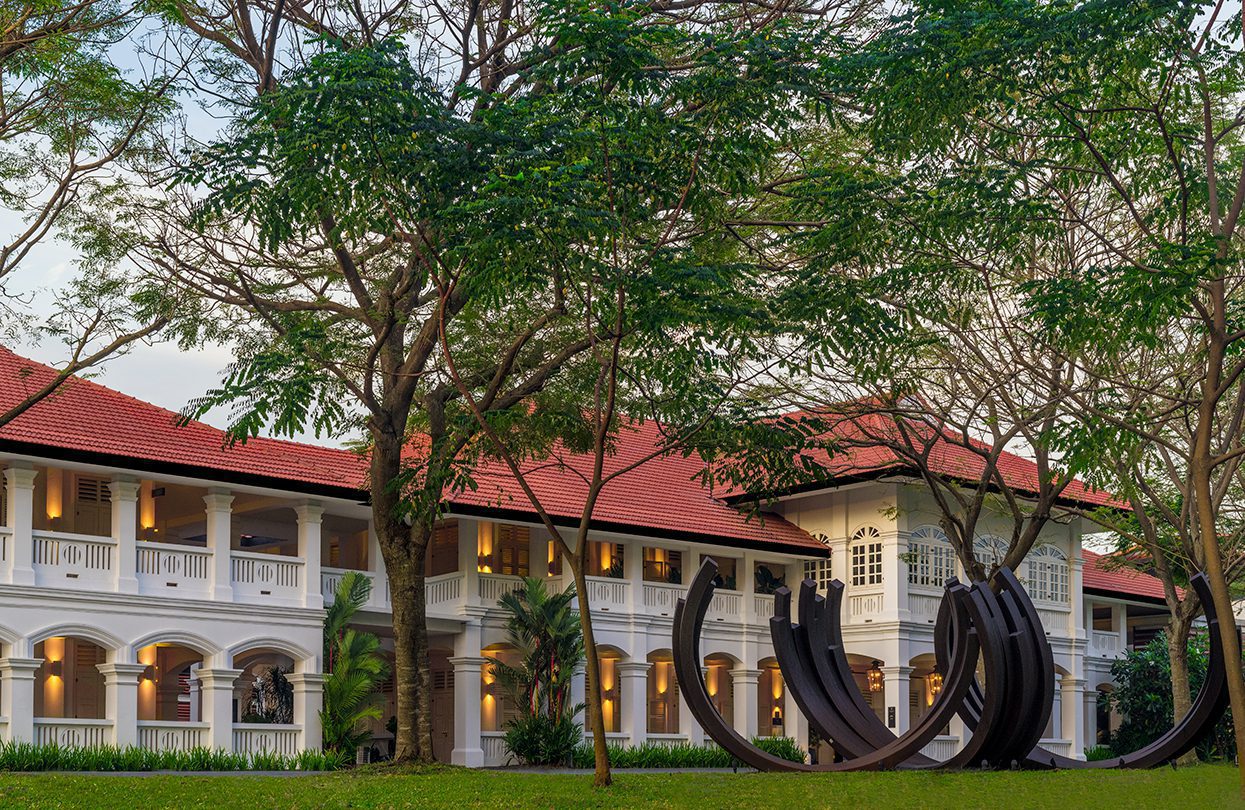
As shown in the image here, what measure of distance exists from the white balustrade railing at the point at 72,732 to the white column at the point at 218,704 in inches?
69.2

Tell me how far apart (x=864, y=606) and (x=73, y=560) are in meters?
18.1

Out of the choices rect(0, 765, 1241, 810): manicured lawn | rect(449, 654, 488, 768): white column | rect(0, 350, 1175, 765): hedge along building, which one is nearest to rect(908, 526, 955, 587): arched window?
rect(0, 350, 1175, 765): hedge along building

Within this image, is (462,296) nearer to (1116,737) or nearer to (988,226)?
(988,226)

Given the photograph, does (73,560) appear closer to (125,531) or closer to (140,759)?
(125,531)

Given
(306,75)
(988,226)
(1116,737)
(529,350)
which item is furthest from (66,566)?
(1116,737)

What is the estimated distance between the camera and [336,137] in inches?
588

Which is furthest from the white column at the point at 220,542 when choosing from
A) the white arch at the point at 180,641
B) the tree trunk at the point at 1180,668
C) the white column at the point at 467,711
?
the tree trunk at the point at 1180,668

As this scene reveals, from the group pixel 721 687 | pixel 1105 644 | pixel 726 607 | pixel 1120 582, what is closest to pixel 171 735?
pixel 726 607

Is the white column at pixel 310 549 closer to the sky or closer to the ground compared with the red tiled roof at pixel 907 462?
closer to the ground

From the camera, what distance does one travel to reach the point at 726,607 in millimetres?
34125

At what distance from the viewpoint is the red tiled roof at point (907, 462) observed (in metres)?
27.3

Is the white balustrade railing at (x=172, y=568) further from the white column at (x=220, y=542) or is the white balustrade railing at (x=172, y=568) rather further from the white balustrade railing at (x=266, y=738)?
the white balustrade railing at (x=266, y=738)

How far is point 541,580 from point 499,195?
1618 centimetres

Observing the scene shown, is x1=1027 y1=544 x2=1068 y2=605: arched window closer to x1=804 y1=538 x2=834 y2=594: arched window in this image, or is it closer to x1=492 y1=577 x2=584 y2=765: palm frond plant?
x1=804 y1=538 x2=834 y2=594: arched window
